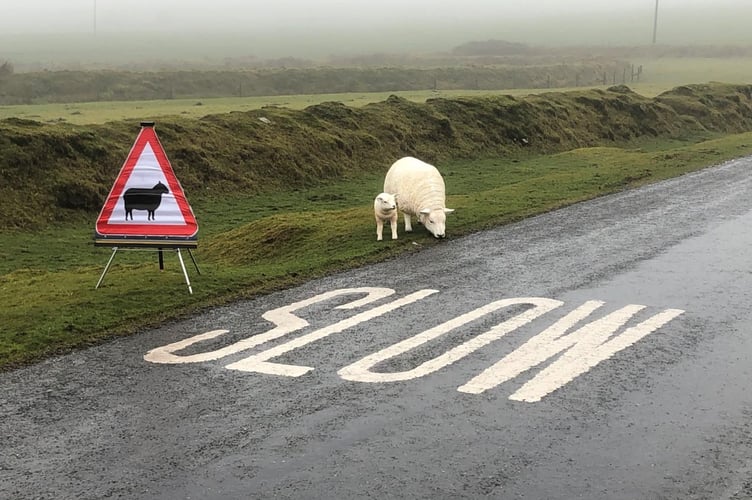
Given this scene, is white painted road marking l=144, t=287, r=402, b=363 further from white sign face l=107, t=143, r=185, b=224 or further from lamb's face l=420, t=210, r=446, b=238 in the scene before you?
lamb's face l=420, t=210, r=446, b=238

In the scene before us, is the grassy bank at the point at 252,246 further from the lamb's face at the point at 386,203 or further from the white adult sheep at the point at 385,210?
the lamb's face at the point at 386,203

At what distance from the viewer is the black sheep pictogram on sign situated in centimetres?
1407

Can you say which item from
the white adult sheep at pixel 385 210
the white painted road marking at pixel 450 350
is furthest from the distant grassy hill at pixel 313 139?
the white painted road marking at pixel 450 350

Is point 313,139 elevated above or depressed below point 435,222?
above

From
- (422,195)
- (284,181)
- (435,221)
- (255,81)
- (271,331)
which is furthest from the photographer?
(255,81)

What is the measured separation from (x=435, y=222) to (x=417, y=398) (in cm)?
973

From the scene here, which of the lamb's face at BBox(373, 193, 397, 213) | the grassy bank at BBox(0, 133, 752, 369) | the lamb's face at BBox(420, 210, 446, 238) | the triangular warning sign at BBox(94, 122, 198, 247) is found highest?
the triangular warning sign at BBox(94, 122, 198, 247)

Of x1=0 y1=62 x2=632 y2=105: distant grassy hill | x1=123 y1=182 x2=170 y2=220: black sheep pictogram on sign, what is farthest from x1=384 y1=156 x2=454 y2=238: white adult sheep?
x1=0 y1=62 x2=632 y2=105: distant grassy hill

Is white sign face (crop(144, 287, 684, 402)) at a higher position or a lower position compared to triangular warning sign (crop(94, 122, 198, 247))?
lower

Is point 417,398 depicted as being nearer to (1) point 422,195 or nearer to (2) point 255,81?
(1) point 422,195

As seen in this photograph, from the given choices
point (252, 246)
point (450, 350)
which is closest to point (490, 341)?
point (450, 350)

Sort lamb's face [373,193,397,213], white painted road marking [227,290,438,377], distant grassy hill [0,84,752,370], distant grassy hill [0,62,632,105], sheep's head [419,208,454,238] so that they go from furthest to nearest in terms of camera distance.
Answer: distant grassy hill [0,62,632,105] → sheep's head [419,208,454,238] → lamb's face [373,193,397,213] → distant grassy hill [0,84,752,370] → white painted road marking [227,290,438,377]

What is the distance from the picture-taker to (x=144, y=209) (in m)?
14.1

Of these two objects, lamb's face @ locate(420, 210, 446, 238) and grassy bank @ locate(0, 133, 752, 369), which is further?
lamb's face @ locate(420, 210, 446, 238)
